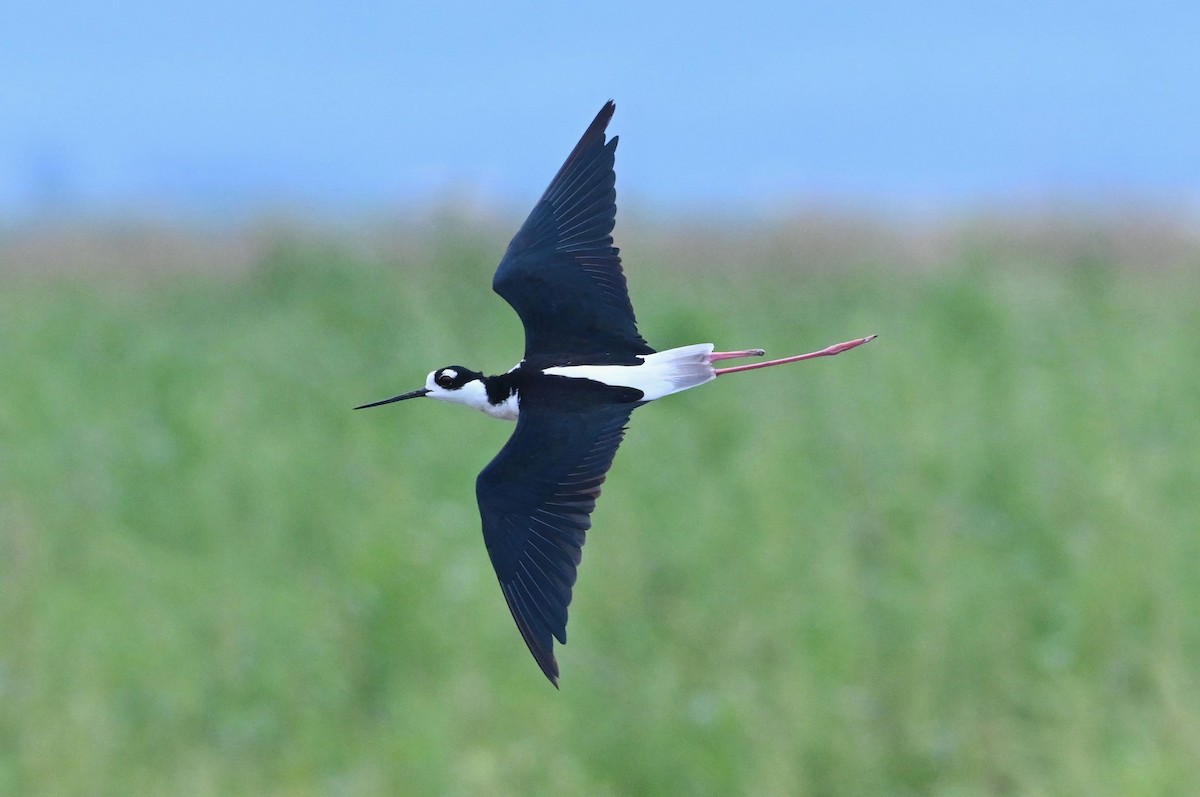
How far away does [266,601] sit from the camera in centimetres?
726

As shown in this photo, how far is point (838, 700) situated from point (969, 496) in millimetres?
2183

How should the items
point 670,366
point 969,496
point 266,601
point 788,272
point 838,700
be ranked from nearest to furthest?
1. point 670,366
2. point 838,700
3. point 266,601
4. point 969,496
5. point 788,272

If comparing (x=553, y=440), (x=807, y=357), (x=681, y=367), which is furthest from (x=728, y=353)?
(x=553, y=440)

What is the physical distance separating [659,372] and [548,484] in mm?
289

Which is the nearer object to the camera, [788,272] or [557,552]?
[557,552]

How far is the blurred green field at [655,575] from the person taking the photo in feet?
19.3

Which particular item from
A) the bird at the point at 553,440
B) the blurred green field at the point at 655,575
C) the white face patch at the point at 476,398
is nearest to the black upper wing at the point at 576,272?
the bird at the point at 553,440

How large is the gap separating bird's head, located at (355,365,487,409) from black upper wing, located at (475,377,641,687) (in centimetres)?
8

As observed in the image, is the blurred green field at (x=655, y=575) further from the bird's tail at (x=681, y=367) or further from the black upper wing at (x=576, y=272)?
the bird's tail at (x=681, y=367)

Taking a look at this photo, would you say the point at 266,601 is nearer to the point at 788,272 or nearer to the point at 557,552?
the point at 557,552

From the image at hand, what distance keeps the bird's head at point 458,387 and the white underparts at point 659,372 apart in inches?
5.3

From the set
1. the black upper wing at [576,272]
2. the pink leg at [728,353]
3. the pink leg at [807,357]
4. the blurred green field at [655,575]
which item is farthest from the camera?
the blurred green field at [655,575]

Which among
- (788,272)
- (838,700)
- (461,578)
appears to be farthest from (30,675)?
(788,272)

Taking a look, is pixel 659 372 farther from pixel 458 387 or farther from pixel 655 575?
pixel 655 575
